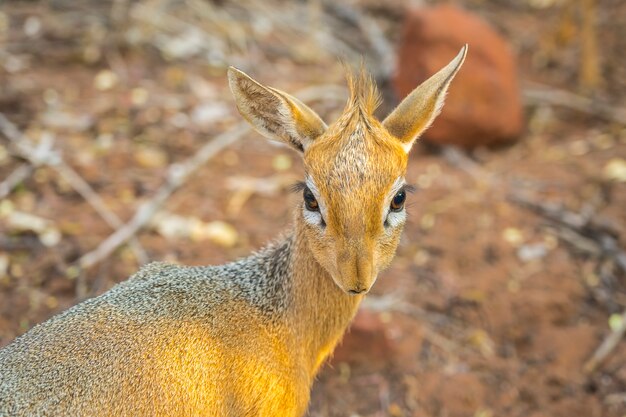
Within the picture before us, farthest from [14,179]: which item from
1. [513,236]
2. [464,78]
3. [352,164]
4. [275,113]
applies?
[464,78]

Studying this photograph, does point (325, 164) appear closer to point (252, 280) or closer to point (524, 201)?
point (252, 280)

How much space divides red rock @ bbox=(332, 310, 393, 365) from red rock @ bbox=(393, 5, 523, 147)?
2982 millimetres

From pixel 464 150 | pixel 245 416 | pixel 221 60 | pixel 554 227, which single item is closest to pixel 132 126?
pixel 221 60

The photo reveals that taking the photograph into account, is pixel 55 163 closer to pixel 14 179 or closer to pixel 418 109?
pixel 14 179

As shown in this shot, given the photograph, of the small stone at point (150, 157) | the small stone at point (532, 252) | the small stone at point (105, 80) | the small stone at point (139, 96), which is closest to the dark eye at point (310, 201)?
the small stone at point (532, 252)

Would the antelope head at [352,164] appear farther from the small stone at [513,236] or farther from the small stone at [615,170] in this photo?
the small stone at [615,170]

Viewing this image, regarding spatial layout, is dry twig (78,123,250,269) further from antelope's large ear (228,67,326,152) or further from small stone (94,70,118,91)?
antelope's large ear (228,67,326,152)

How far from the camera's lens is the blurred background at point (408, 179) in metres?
5.27

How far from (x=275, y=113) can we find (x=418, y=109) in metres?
0.63

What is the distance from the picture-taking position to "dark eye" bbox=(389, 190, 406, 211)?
3.33m

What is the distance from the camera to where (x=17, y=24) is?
27.9 ft

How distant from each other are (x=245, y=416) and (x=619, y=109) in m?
6.01

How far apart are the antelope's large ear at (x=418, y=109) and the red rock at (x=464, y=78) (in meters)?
4.20

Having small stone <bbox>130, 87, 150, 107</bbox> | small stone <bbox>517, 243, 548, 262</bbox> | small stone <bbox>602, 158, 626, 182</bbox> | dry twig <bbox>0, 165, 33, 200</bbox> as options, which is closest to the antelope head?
small stone <bbox>517, 243, 548, 262</bbox>
